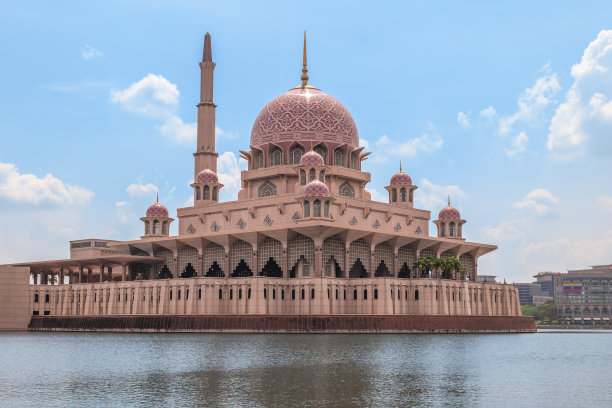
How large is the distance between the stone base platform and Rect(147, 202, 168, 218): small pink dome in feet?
56.1

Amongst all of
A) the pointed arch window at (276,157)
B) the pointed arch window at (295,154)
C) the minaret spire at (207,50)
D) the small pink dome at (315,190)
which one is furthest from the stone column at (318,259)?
the minaret spire at (207,50)

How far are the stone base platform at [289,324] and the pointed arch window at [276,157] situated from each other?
86.4 feet

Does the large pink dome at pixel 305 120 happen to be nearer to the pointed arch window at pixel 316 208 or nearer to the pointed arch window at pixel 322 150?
the pointed arch window at pixel 322 150

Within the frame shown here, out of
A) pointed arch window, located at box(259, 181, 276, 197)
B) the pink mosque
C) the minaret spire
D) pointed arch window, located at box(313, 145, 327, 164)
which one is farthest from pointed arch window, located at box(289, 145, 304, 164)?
the minaret spire

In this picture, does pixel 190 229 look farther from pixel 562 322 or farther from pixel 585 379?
pixel 562 322

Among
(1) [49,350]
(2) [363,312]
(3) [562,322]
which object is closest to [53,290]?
(2) [363,312]

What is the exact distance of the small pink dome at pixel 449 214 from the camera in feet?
328

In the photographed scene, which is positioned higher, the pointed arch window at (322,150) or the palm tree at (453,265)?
the pointed arch window at (322,150)

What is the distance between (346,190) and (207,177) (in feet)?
54.7

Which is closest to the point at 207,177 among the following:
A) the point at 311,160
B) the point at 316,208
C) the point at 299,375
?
the point at 311,160

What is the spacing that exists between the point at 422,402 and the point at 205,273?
67.0 meters

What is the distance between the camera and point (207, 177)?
330 feet

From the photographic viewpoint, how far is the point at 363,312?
8225 centimetres

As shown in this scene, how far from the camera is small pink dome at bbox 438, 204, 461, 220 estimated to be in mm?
100062
